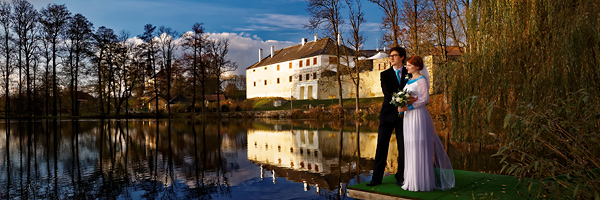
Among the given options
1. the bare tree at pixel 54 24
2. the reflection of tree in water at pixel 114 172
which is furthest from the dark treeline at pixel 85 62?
the reflection of tree in water at pixel 114 172

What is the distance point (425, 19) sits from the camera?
24391mm

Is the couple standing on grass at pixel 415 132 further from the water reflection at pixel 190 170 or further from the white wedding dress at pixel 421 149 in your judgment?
the water reflection at pixel 190 170

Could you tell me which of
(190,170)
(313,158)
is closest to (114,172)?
(190,170)

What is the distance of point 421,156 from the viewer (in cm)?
544

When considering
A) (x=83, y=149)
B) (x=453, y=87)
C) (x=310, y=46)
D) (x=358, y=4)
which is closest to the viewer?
(x=453, y=87)

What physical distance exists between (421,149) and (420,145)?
5cm

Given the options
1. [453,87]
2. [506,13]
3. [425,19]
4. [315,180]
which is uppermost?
[425,19]

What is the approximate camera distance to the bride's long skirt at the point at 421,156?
215 inches

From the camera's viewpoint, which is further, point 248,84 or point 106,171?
point 248,84

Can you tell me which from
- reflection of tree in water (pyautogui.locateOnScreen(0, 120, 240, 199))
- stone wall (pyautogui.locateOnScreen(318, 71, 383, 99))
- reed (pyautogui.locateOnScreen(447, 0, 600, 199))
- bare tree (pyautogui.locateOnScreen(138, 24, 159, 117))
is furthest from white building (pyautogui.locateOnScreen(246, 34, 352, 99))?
reed (pyautogui.locateOnScreen(447, 0, 600, 199))

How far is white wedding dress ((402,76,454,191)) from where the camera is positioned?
545 centimetres

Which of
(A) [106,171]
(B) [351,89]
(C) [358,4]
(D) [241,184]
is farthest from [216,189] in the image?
(B) [351,89]

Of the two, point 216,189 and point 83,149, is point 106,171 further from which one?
point 83,149

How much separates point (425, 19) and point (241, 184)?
20105 mm
